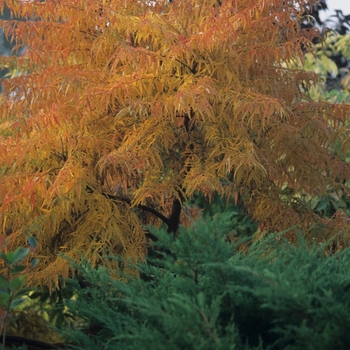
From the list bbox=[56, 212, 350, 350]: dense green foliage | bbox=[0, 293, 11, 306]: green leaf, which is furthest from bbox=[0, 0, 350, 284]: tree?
bbox=[56, 212, 350, 350]: dense green foliage

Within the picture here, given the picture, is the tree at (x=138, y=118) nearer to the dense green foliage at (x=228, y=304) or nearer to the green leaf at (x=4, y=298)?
the green leaf at (x=4, y=298)

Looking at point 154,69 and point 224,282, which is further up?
point 154,69

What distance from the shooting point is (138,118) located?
189 inches

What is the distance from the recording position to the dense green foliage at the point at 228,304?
2.70m

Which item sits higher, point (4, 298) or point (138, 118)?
point (138, 118)

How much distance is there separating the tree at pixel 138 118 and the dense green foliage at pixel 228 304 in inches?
44.1

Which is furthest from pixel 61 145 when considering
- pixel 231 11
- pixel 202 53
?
pixel 231 11

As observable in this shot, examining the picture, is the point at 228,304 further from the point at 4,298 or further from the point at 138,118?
the point at 138,118

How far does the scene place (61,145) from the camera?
15.2ft

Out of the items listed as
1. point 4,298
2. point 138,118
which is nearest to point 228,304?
point 4,298

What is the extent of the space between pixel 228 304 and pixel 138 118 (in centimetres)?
204

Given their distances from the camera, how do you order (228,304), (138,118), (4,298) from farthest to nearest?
(138,118) → (4,298) → (228,304)

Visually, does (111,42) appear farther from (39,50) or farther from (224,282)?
(224,282)

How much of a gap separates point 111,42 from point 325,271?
7.79 ft
